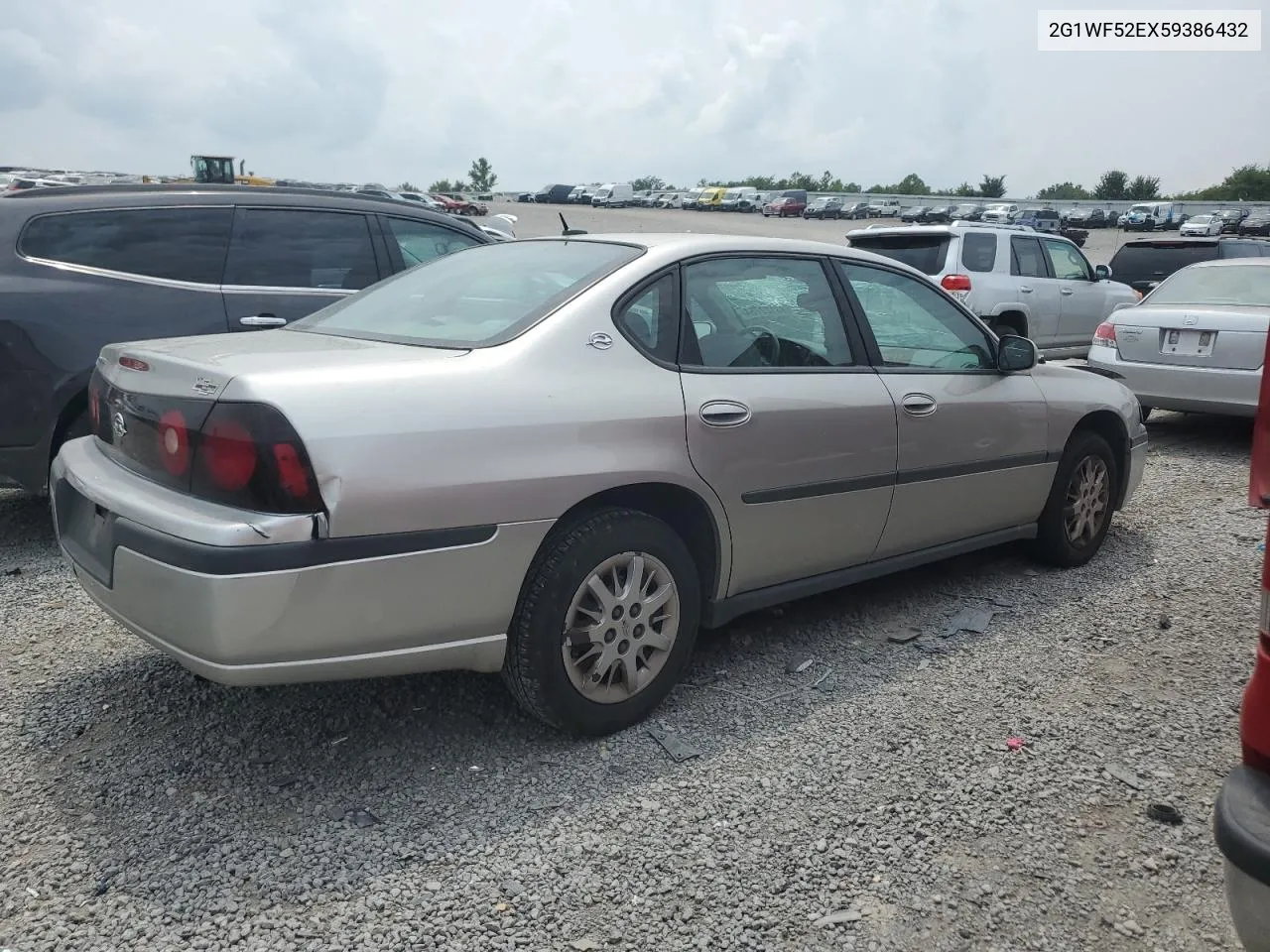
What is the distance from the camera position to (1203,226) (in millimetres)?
47750

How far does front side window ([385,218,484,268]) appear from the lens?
6.41 metres

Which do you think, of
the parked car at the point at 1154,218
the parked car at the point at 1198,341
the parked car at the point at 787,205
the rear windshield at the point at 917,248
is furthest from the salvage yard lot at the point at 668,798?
the parked car at the point at 787,205

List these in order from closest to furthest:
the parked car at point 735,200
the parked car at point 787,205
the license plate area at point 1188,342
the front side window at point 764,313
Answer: the front side window at point 764,313 < the license plate area at point 1188,342 < the parked car at point 787,205 < the parked car at point 735,200

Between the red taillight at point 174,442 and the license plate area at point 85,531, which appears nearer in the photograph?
the red taillight at point 174,442

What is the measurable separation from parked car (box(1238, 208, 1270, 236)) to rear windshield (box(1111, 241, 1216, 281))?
3798 centimetres

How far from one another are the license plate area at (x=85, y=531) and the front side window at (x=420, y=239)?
333 cm

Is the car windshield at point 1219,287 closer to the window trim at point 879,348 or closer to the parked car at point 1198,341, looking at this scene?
the parked car at point 1198,341

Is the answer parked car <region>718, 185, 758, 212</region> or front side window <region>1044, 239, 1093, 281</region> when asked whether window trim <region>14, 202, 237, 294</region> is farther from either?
parked car <region>718, 185, 758, 212</region>

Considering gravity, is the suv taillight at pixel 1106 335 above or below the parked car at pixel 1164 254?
below

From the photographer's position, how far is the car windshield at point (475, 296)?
11.2ft

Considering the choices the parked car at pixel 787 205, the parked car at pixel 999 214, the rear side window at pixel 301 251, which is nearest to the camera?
the rear side window at pixel 301 251

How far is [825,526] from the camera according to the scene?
13.0 ft

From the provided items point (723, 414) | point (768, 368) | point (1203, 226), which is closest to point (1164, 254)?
point (768, 368)

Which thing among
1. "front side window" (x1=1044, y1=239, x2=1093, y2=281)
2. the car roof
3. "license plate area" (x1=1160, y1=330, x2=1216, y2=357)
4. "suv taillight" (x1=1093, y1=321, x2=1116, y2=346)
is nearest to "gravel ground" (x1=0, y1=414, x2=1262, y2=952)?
the car roof
